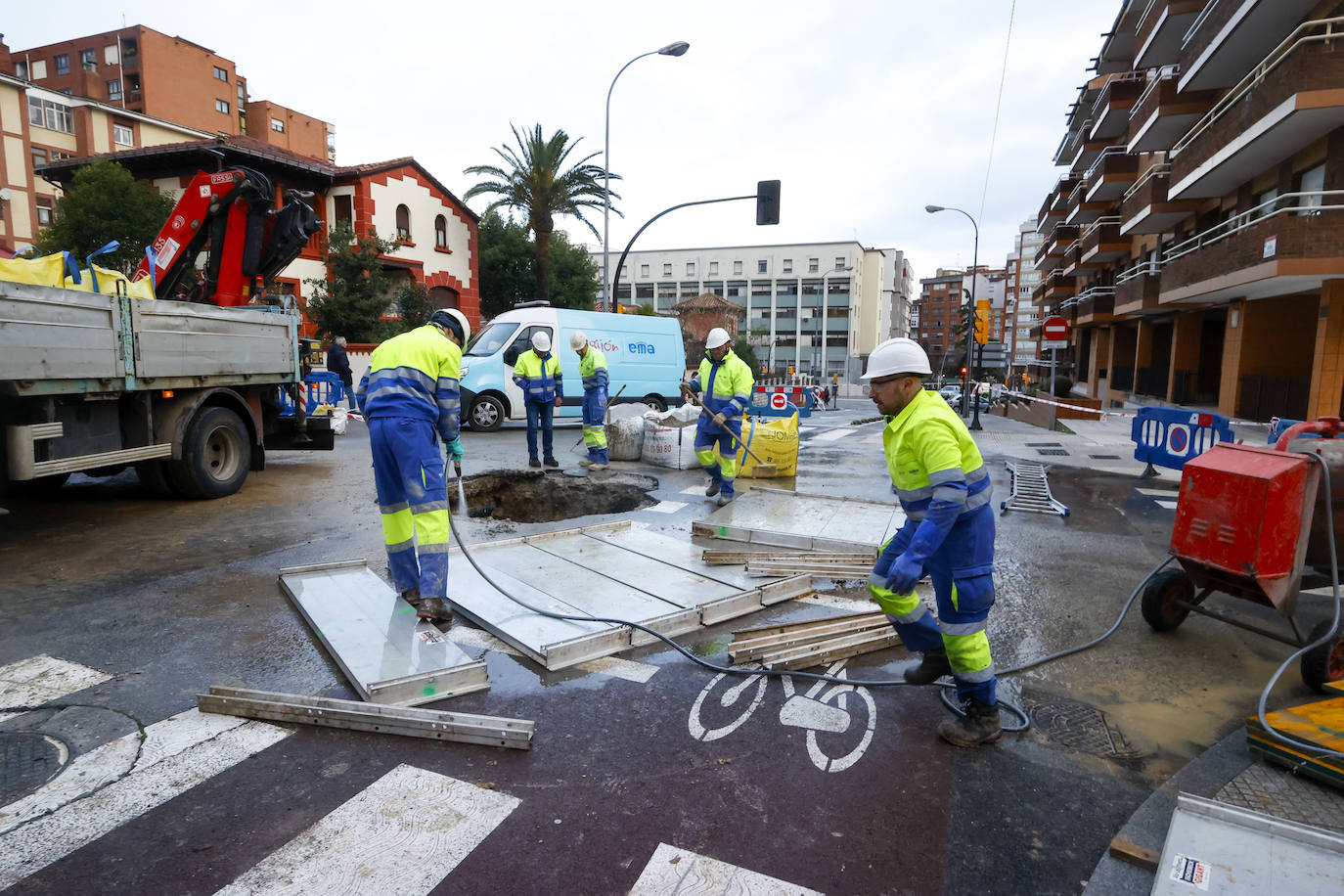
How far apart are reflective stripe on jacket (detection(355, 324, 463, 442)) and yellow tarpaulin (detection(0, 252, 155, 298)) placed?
355 cm

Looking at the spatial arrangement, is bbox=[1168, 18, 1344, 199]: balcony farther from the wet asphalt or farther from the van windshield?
the van windshield

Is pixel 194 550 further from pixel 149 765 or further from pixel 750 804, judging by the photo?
pixel 750 804

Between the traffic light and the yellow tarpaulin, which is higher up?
the traffic light

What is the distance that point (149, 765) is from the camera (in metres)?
2.93

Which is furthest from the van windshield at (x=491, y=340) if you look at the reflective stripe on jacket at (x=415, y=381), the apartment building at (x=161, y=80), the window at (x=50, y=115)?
the window at (x=50, y=115)

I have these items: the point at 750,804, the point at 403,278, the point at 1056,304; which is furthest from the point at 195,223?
the point at 1056,304

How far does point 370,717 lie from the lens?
322 cm

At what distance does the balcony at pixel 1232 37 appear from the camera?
16.5m

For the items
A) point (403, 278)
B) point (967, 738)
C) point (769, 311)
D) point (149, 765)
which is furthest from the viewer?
point (769, 311)

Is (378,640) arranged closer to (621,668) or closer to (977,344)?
(621,668)

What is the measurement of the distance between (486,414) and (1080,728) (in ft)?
43.2

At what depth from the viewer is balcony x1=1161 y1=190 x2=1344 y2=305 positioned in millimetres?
14359

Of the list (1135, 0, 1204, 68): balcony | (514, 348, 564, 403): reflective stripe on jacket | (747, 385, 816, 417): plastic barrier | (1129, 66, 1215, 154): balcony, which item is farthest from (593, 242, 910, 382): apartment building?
(514, 348, 564, 403): reflective stripe on jacket

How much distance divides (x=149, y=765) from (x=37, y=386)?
4409 millimetres
